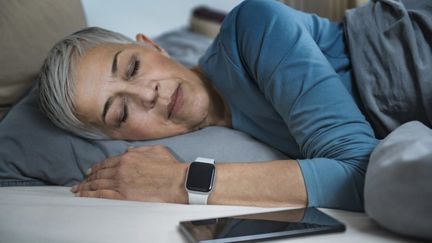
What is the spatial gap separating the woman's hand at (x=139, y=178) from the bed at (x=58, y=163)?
0.12 ft

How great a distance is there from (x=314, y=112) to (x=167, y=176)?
1.00 feet

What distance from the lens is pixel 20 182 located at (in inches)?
46.5

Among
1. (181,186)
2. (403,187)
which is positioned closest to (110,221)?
(181,186)

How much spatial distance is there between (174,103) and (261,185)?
1.16ft

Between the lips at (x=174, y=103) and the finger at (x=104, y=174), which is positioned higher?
the lips at (x=174, y=103)

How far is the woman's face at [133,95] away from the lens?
1.14m

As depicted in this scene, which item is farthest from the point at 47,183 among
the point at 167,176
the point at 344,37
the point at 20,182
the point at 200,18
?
the point at 200,18

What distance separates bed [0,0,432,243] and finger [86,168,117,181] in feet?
0.19

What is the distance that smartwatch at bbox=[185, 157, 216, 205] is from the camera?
3.03 feet

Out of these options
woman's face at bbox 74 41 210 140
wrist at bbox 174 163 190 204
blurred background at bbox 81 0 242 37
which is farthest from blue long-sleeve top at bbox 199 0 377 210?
blurred background at bbox 81 0 242 37

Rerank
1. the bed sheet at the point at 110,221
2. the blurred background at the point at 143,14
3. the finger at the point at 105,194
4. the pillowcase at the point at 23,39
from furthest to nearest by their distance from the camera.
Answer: the blurred background at the point at 143,14
the pillowcase at the point at 23,39
the finger at the point at 105,194
the bed sheet at the point at 110,221

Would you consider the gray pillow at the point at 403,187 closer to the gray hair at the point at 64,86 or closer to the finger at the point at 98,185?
the finger at the point at 98,185

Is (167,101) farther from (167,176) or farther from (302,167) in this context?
(302,167)

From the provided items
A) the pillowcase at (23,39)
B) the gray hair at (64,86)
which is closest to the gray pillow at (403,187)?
the gray hair at (64,86)
